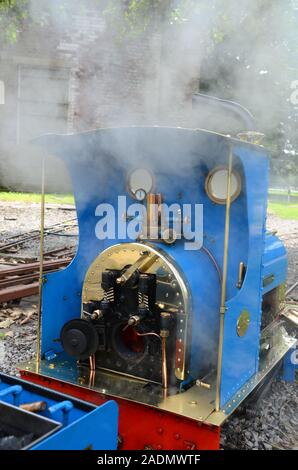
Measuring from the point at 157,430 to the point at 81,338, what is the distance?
2.23 ft

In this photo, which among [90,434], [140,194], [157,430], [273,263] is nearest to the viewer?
[90,434]

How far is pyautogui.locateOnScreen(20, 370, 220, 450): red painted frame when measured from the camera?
2.40 metres

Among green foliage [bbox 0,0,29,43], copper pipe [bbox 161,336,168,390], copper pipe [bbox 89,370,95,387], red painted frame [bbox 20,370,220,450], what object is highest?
green foliage [bbox 0,0,29,43]

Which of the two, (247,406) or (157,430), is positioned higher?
(157,430)

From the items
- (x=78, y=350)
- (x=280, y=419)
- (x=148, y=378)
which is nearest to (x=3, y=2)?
(x=78, y=350)

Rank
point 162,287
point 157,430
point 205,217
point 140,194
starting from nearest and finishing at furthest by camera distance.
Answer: point 157,430 → point 162,287 → point 205,217 → point 140,194

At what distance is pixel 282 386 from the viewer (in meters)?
3.79

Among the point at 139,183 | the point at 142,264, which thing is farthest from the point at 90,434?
the point at 139,183

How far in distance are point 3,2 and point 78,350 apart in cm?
277

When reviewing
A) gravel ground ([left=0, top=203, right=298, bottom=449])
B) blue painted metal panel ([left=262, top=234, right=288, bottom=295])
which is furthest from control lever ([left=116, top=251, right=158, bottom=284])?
gravel ground ([left=0, top=203, right=298, bottom=449])

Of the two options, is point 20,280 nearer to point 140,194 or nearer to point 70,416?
point 140,194

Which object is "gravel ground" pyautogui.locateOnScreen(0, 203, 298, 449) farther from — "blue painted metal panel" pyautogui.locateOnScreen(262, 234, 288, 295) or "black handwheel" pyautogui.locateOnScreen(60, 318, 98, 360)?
"black handwheel" pyautogui.locateOnScreen(60, 318, 98, 360)

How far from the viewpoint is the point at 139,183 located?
3223 mm

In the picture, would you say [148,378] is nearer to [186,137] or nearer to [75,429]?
[75,429]
